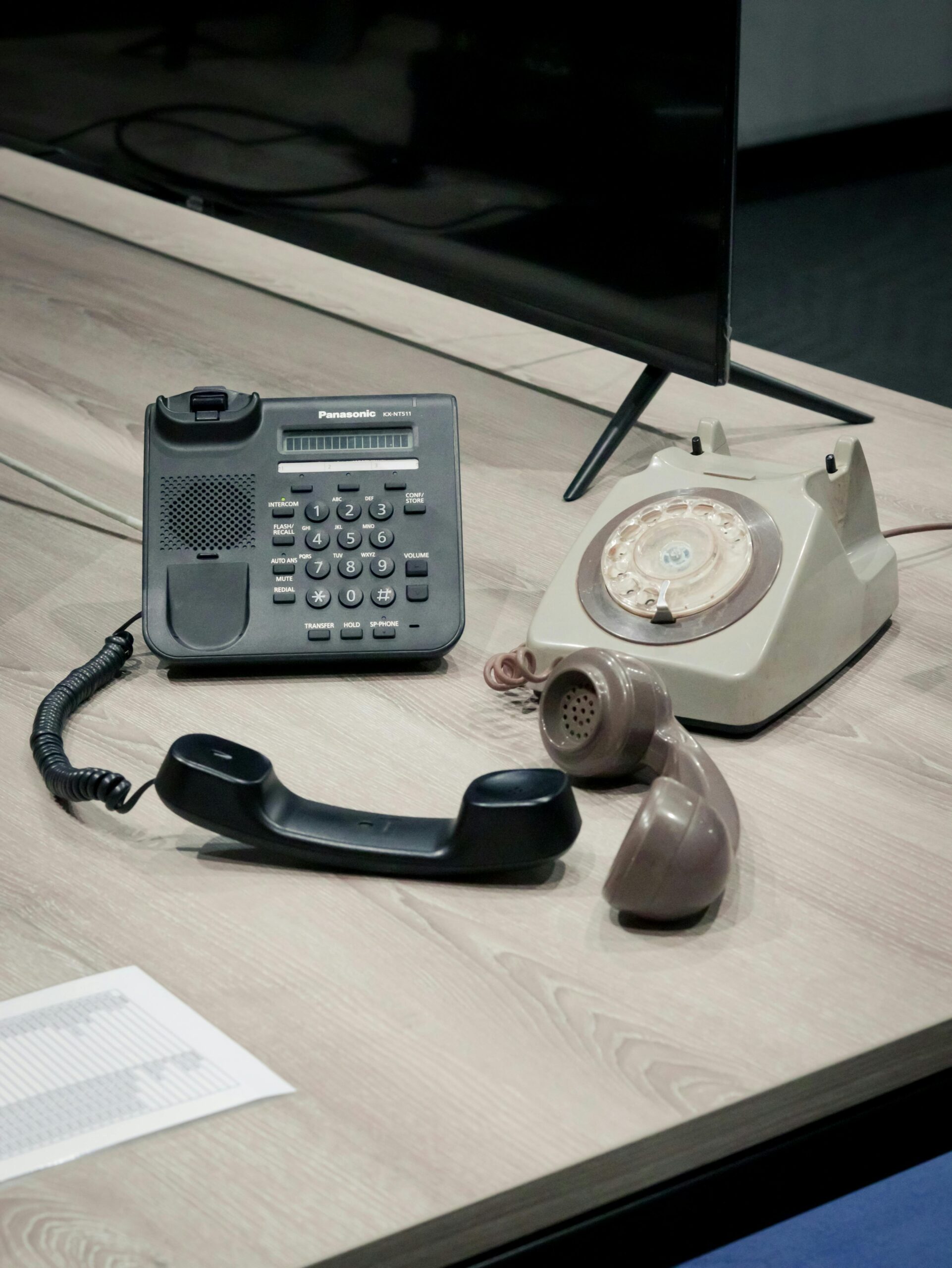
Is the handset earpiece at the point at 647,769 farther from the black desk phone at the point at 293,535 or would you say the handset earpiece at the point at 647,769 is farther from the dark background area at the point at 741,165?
the dark background area at the point at 741,165

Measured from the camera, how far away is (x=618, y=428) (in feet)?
3.43

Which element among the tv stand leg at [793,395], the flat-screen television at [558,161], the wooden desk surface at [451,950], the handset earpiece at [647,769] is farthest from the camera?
the tv stand leg at [793,395]

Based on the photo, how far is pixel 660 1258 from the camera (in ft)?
1.89

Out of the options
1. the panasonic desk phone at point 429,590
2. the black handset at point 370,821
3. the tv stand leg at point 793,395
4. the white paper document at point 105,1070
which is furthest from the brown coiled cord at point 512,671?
the tv stand leg at point 793,395

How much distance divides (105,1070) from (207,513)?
0.38 m

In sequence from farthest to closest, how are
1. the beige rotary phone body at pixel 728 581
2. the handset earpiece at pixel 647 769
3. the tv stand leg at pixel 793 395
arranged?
1. the tv stand leg at pixel 793 395
2. the beige rotary phone body at pixel 728 581
3. the handset earpiece at pixel 647 769

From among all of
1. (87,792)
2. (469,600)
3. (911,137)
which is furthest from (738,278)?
(87,792)

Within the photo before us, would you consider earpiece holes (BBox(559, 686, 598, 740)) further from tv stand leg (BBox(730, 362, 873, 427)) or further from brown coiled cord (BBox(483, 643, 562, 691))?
tv stand leg (BBox(730, 362, 873, 427))

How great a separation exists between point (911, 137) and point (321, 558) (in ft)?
15.0

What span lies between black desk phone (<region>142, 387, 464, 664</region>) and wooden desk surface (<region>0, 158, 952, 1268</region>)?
1.2 inches

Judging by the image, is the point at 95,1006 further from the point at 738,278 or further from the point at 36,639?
the point at 738,278

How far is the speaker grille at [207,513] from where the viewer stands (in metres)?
0.81

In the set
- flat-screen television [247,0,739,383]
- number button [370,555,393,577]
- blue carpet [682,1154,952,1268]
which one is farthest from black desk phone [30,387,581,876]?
blue carpet [682,1154,952,1268]

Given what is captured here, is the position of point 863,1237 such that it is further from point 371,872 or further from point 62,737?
point 62,737
